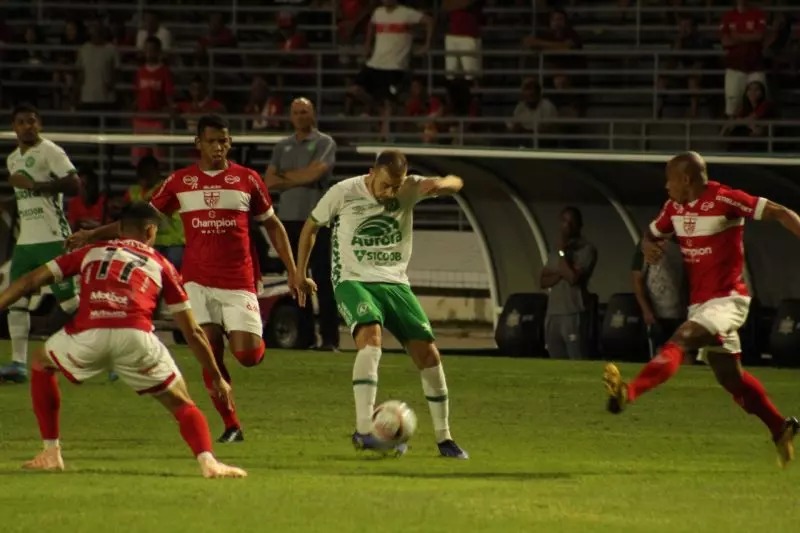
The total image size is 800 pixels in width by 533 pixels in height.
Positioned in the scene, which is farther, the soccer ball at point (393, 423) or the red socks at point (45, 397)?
the soccer ball at point (393, 423)

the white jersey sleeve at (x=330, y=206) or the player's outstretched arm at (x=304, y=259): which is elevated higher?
the white jersey sleeve at (x=330, y=206)

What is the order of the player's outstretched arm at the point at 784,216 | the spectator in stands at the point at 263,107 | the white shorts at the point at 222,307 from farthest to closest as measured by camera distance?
the spectator in stands at the point at 263,107 → the white shorts at the point at 222,307 → the player's outstretched arm at the point at 784,216

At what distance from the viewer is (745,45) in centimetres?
2548

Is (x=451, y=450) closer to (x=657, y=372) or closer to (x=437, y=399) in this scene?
(x=437, y=399)

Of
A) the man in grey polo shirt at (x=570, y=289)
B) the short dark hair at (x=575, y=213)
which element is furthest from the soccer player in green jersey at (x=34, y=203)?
the short dark hair at (x=575, y=213)

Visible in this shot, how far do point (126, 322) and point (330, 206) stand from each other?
8.57 ft

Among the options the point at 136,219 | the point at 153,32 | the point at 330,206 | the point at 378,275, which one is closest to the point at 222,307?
the point at 330,206

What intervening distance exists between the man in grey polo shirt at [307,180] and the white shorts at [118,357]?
29.8 ft

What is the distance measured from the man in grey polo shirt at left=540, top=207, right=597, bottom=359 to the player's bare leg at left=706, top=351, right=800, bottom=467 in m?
8.60

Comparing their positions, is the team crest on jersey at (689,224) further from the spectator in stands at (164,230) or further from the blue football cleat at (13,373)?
the spectator in stands at (164,230)

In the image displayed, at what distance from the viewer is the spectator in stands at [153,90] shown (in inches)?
1131

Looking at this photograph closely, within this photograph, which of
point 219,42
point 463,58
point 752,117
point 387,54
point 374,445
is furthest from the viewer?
point 219,42

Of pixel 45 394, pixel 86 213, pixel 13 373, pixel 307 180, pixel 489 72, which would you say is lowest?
pixel 13 373

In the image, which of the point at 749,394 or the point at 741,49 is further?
the point at 741,49
